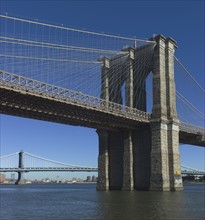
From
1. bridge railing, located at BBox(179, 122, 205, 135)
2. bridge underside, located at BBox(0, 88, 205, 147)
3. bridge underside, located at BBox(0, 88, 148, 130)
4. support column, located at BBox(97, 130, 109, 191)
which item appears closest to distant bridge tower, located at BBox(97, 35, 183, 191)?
support column, located at BBox(97, 130, 109, 191)

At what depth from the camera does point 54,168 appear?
15788cm

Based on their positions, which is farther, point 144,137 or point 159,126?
point 144,137

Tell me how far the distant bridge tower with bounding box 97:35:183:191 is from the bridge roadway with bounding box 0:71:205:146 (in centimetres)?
265

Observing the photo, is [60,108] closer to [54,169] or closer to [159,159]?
[159,159]

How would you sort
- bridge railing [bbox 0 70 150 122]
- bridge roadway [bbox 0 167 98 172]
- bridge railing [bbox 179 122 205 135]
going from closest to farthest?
bridge railing [bbox 0 70 150 122]
bridge railing [bbox 179 122 205 135]
bridge roadway [bbox 0 167 98 172]

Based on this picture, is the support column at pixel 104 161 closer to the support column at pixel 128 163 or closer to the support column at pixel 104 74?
the support column at pixel 128 163

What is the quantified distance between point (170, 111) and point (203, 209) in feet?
108

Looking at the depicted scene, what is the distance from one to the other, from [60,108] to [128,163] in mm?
18704

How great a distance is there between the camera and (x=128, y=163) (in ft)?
227

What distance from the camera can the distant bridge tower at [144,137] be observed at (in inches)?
2571

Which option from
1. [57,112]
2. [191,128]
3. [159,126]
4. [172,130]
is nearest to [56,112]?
[57,112]

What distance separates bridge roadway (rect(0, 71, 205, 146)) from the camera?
47625mm

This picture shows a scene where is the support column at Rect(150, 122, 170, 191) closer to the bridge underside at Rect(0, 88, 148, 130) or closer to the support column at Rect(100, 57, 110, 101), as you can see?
the bridge underside at Rect(0, 88, 148, 130)

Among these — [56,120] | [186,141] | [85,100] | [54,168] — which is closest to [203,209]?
[85,100]
